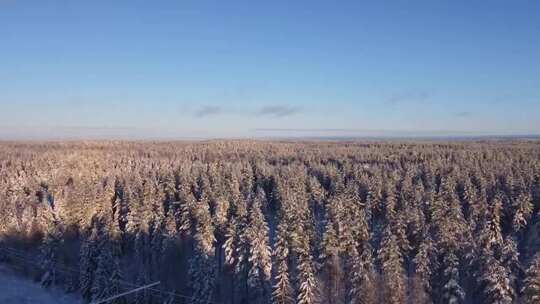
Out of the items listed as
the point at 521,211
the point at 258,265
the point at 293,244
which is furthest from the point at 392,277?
the point at 521,211

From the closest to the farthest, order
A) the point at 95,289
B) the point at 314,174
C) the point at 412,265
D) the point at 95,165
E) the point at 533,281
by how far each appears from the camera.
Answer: the point at 533,281 → the point at 95,289 → the point at 412,265 → the point at 314,174 → the point at 95,165

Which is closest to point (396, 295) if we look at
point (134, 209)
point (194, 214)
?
point (194, 214)

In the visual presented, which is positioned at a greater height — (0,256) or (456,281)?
(456,281)

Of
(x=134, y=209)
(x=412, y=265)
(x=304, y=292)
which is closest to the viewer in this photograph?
(x=304, y=292)

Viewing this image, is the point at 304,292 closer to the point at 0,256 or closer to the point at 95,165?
the point at 0,256

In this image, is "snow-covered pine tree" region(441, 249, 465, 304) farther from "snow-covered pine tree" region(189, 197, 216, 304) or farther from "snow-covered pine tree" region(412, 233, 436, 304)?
"snow-covered pine tree" region(189, 197, 216, 304)

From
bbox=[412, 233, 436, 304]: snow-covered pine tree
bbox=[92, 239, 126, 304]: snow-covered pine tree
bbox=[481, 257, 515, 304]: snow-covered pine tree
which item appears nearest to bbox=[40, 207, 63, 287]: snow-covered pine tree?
bbox=[92, 239, 126, 304]: snow-covered pine tree

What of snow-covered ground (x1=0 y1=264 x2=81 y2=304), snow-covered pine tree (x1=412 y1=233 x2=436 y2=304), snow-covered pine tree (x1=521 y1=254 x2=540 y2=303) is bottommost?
snow-covered ground (x1=0 y1=264 x2=81 y2=304)

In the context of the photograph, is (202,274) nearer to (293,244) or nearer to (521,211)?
(293,244)
